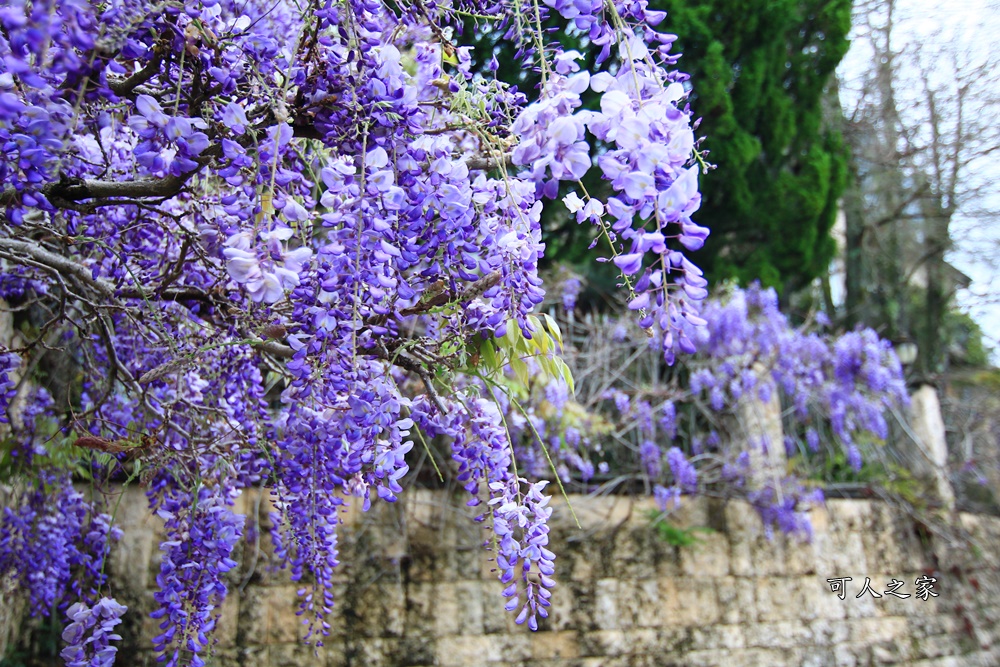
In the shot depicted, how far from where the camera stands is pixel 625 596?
4340 mm


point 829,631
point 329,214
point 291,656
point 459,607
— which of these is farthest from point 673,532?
point 329,214

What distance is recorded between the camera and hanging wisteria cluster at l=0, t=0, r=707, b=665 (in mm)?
1153

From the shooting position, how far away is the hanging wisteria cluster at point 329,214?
45.4 inches

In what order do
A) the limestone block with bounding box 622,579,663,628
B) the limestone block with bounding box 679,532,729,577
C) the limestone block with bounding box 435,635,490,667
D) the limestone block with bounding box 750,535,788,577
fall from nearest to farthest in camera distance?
1. the limestone block with bounding box 435,635,490,667
2. the limestone block with bounding box 622,579,663,628
3. the limestone block with bounding box 679,532,729,577
4. the limestone block with bounding box 750,535,788,577

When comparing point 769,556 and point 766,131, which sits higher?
point 766,131

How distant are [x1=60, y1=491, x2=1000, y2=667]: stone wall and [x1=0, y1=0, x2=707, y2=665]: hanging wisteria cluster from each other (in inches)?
60.4

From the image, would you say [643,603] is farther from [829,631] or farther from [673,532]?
[829,631]

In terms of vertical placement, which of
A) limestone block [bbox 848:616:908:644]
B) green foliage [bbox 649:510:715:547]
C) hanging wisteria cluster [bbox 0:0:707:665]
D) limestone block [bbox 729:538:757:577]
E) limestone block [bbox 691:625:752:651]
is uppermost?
hanging wisteria cluster [bbox 0:0:707:665]

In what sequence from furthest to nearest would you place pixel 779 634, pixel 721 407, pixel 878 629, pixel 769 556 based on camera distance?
pixel 878 629 → pixel 721 407 → pixel 769 556 → pixel 779 634

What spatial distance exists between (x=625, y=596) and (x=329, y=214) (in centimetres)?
371

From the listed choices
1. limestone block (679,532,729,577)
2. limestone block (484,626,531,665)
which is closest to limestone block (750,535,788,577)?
limestone block (679,532,729,577)

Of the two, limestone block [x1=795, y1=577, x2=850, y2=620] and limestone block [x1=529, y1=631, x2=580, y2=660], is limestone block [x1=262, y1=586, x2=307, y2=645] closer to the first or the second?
limestone block [x1=529, y1=631, x2=580, y2=660]

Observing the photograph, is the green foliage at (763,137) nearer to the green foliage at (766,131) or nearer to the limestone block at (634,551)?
the green foliage at (766,131)

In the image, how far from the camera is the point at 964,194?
804 cm
